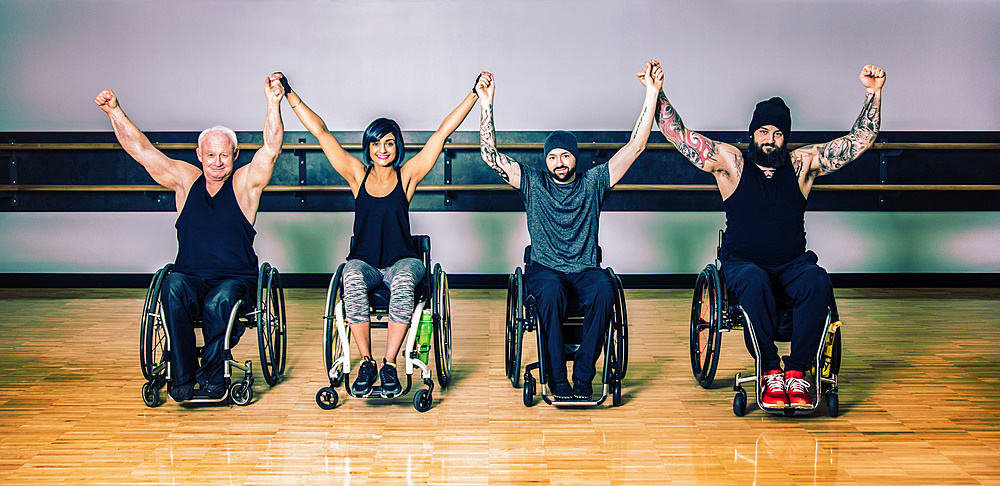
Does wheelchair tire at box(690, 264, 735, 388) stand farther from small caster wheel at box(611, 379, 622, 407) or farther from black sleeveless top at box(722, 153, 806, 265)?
small caster wheel at box(611, 379, 622, 407)


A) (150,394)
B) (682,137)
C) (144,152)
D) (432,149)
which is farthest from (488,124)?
(150,394)

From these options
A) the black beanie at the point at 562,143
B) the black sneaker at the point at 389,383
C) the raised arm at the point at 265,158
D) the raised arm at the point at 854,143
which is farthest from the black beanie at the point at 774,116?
the raised arm at the point at 265,158

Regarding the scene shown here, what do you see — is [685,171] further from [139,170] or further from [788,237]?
[139,170]

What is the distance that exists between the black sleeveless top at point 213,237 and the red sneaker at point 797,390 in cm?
215

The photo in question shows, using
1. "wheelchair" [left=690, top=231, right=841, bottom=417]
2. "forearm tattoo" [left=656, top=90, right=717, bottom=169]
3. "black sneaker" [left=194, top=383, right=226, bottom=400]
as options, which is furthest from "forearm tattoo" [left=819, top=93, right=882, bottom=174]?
"black sneaker" [left=194, top=383, right=226, bottom=400]

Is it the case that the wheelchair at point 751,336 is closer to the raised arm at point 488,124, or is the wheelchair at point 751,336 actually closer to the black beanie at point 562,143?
the black beanie at point 562,143

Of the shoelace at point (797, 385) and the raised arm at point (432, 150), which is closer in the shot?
the shoelace at point (797, 385)

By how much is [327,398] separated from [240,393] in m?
0.36

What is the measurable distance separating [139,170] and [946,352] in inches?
201

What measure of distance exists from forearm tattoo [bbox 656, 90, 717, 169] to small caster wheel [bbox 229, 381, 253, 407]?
6.46 ft

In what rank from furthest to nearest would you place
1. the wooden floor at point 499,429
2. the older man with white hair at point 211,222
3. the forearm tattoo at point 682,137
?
the forearm tattoo at point 682,137
the older man with white hair at point 211,222
the wooden floor at point 499,429

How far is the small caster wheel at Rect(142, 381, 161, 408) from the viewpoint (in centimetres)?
299

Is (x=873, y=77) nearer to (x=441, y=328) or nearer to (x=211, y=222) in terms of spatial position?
(x=441, y=328)

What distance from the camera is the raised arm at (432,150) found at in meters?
3.30
